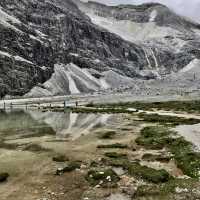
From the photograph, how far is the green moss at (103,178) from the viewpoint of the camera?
23.8 metres

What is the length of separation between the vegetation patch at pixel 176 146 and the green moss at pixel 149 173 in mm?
1667

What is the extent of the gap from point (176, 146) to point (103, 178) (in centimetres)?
1288

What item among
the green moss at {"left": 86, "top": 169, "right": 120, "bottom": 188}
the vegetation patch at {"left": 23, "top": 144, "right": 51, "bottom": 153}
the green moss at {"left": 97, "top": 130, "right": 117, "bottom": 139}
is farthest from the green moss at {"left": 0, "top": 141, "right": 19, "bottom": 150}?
the green moss at {"left": 86, "top": 169, "right": 120, "bottom": 188}

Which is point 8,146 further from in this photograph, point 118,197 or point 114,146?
point 118,197

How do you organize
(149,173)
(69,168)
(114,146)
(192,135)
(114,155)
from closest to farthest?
1. (149,173)
2. (69,168)
3. (114,155)
4. (114,146)
5. (192,135)

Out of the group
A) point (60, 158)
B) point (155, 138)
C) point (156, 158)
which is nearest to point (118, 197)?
point (156, 158)

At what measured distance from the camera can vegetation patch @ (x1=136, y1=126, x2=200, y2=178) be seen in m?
26.7

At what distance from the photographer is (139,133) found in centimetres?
4816

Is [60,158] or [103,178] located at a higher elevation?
[103,178]

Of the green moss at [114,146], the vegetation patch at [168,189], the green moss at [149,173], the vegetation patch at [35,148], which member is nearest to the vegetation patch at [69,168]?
the green moss at [149,173]

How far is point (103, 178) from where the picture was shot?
24.8m

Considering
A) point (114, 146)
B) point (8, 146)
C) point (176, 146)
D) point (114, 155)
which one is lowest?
point (8, 146)

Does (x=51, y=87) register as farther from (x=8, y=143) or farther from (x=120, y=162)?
(x=120, y=162)

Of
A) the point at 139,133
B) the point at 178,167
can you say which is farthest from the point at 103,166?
the point at 139,133
